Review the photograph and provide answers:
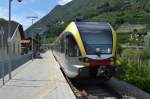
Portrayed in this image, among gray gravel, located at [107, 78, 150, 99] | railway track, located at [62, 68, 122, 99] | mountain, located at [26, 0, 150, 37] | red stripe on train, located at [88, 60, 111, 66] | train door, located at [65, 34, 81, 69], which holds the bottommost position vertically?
railway track, located at [62, 68, 122, 99]

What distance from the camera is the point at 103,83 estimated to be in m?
23.8

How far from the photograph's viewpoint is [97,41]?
21.4 metres

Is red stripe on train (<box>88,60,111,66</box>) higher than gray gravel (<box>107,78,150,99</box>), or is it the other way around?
red stripe on train (<box>88,60,111,66</box>)

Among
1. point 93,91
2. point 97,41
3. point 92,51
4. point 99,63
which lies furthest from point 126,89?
point 97,41

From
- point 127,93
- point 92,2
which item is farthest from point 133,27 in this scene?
point 127,93

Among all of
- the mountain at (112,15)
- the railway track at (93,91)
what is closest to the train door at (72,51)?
the railway track at (93,91)

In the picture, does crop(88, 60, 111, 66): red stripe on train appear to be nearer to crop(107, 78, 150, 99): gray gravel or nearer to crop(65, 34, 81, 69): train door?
crop(65, 34, 81, 69): train door

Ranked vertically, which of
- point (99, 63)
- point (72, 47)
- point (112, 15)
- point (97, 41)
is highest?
point (112, 15)

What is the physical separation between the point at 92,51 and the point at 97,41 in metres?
0.71

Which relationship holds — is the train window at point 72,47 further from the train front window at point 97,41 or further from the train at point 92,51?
the train front window at point 97,41

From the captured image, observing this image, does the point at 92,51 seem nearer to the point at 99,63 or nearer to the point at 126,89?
the point at 99,63

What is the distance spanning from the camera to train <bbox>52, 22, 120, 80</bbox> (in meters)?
20.7

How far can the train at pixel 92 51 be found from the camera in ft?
68.0

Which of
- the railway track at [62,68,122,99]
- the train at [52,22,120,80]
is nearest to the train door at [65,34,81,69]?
the train at [52,22,120,80]
